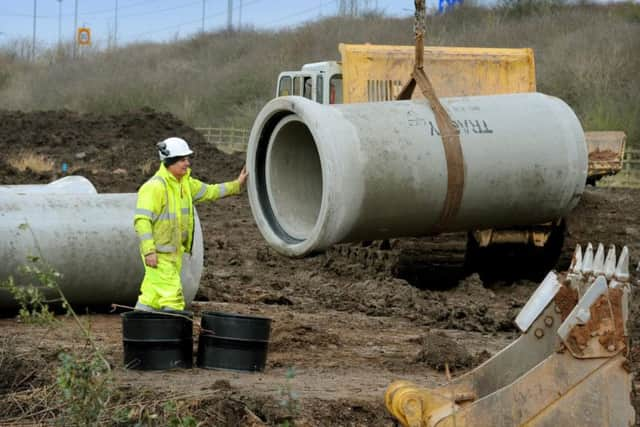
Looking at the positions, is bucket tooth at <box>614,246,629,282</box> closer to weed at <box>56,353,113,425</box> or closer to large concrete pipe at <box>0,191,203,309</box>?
weed at <box>56,353,113,425</box>

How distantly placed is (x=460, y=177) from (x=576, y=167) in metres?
1.08

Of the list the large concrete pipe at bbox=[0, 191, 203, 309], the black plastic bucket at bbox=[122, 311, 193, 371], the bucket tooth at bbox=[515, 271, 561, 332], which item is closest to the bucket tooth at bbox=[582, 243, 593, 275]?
the bucket tooth at bbox=[515, 271, 561, 332]

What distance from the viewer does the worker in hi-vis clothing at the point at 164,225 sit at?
7598mm

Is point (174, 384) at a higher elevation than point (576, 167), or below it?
below

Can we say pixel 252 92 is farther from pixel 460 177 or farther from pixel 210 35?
pixel 460 177

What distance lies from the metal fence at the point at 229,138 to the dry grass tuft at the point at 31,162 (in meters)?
8.28

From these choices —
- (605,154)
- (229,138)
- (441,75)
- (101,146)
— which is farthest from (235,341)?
(229,138)

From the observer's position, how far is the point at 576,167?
8844 millimetres

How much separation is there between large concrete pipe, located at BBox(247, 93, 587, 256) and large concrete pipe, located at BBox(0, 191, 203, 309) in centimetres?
98

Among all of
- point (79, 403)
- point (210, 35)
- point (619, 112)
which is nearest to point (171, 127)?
point (619, 112)

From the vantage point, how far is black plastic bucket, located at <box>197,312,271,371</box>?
722 cm

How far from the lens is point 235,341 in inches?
284

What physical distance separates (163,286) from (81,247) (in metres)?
1.70

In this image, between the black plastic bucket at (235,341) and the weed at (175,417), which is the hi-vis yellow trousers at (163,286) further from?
the weed at (175,417)
